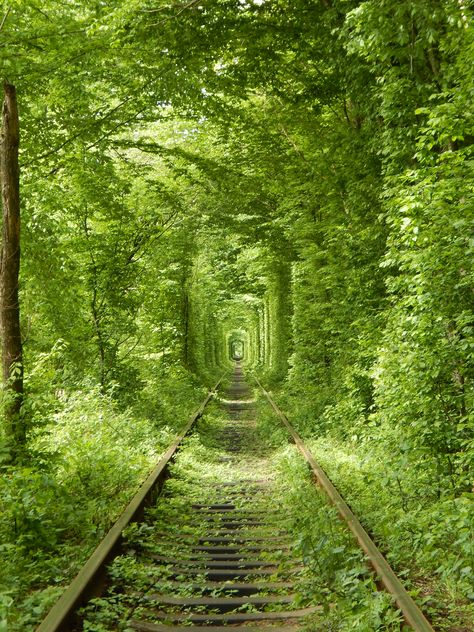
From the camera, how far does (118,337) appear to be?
13234 mm

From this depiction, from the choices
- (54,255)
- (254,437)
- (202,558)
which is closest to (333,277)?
(254,437)

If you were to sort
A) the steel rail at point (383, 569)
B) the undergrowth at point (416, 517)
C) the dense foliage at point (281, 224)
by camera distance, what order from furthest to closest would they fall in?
the dense foliage at point (281, 224) → the undergrowth at point (416, 517) → the steel rail at point (383, 569)

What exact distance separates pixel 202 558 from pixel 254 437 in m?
8.58

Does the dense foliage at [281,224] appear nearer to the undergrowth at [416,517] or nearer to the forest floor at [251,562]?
the undergrowth at [416,517]

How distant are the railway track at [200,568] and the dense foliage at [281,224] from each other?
340 mm

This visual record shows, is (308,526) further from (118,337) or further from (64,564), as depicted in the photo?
(118,337)

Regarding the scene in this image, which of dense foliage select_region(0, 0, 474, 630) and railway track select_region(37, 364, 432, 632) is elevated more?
dense foliage select_region(0, 0, 474, 630)

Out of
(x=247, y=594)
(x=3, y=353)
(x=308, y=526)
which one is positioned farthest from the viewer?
(x=3, y=353)

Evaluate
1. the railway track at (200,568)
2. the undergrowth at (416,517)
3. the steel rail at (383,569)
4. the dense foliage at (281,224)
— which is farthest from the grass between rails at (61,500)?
the undergrowth at (416,517)

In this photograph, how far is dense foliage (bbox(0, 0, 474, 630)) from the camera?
225 inches

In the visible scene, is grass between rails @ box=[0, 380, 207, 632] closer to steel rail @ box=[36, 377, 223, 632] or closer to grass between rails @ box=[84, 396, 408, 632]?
steel rail @ box=[36, 377, 223, 632]

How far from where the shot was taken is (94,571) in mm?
4250

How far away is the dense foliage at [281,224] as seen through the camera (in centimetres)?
572

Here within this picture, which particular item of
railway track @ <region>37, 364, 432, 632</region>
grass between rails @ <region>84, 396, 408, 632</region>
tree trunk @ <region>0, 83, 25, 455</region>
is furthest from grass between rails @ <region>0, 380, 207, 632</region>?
tree trunk @ <region>0, 83, 25, 455</region>
